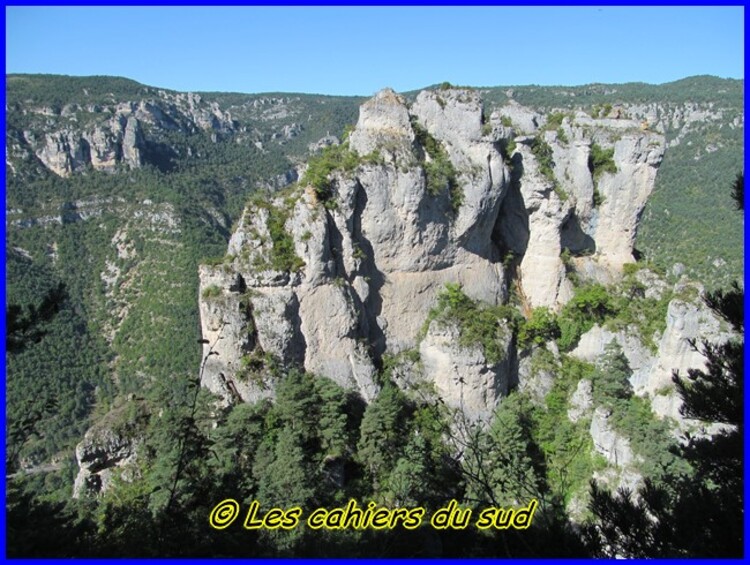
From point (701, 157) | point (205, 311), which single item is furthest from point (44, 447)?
point (701, 157)

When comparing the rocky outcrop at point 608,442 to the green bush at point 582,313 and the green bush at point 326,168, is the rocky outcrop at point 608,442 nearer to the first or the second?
the green bush at point 582,313

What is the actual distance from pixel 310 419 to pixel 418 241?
23.7 ft

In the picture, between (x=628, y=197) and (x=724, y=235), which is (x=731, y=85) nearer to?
(x=724, y=235)

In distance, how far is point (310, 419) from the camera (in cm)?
1723

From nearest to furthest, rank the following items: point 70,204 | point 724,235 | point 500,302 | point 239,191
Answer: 1. point 500,302
2. point 724,235
3. point 70,204
4. point 239,191

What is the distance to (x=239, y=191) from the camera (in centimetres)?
7175

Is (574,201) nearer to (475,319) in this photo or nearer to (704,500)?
(475,319)

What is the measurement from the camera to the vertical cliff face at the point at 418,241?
725 inches

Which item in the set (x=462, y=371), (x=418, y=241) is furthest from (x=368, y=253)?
(x=462, y=371)

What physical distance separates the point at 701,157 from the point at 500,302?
52.6 meters

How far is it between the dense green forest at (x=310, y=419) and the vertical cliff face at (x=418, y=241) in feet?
2.46

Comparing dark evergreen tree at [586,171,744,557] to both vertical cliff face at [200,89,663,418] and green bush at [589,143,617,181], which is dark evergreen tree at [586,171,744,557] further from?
green bush at [589,143,617,181]

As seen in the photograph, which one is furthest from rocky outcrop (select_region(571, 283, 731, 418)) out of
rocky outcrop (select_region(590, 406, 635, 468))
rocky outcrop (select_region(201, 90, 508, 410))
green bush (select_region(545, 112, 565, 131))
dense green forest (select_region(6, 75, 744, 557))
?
green bush (select_region(545, 112, 565, 131))

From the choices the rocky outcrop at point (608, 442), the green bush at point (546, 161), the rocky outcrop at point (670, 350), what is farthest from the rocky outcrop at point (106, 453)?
the green bush at point (546, 161)
